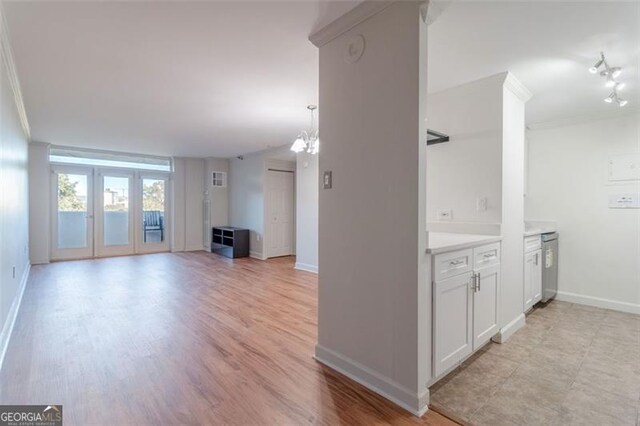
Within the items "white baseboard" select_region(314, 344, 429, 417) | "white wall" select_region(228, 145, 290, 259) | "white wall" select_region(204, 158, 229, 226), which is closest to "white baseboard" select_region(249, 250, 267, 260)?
"white wall" select_region(228, 145, 290, 259)

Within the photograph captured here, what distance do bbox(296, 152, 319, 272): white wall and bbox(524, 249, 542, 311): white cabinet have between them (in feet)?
11.0

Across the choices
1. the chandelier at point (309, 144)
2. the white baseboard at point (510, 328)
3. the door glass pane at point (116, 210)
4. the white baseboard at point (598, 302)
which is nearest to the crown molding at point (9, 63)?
the chandelier at point (309, 144)

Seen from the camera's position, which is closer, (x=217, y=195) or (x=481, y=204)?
(x=481, y=204)

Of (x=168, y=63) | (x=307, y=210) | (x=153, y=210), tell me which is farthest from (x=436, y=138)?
(x=153, y=210)

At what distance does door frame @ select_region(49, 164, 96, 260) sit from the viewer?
6.65 metres

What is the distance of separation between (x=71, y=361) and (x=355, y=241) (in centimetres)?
232

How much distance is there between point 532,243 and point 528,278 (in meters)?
0.41

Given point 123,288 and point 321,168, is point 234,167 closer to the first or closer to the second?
point 123,288

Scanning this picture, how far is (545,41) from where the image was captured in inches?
91.0

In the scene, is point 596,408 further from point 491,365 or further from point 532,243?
point 532,243

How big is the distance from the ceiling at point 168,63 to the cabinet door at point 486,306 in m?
2.24

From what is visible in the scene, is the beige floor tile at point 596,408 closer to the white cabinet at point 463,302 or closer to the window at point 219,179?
the white cabinet at point 463,302

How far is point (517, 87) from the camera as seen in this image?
3.01 meters

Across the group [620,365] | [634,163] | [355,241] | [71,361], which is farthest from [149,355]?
[634,163]
